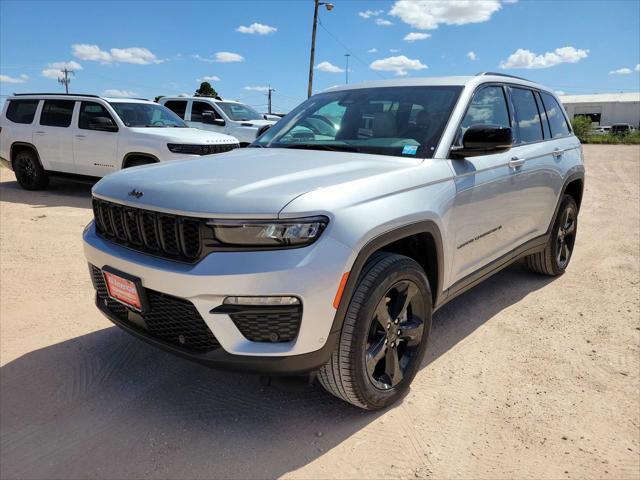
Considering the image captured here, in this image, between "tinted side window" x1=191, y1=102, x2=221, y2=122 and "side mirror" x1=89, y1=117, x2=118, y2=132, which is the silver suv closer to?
"side mirror" x1=89, y1=117, x2=118, y2=132

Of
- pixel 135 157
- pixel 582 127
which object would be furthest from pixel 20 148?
pixel 582 127

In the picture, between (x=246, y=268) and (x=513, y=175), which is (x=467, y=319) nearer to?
(x=513, y=175)

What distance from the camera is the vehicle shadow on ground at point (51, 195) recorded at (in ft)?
27.6

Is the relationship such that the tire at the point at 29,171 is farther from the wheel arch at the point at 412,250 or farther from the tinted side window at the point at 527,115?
the wheel arch at the point at 412,250

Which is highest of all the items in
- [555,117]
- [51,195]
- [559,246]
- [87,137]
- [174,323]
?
[555,117]

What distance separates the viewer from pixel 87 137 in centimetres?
891

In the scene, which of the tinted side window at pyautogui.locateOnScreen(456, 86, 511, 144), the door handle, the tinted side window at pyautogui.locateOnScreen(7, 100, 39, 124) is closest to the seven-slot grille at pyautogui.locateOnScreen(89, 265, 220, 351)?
the tinted side window at pyautogui.locateOnScreen(456, 86, 511, 144)

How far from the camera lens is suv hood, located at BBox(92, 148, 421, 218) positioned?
216 cm

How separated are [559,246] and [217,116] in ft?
31.1

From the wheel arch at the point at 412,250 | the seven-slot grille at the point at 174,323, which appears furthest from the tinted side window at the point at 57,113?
the wheel arch at the point at 412,250

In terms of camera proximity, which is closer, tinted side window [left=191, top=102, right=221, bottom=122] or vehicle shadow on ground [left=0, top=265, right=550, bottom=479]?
vehicle shadow on ground [left=0, top=265, right=550, bottom=479]

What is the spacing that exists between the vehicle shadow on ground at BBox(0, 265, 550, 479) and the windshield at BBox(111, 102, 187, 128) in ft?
21.3

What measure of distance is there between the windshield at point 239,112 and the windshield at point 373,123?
30.1ft

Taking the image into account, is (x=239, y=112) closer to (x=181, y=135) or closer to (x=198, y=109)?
(x=198, y=109)
